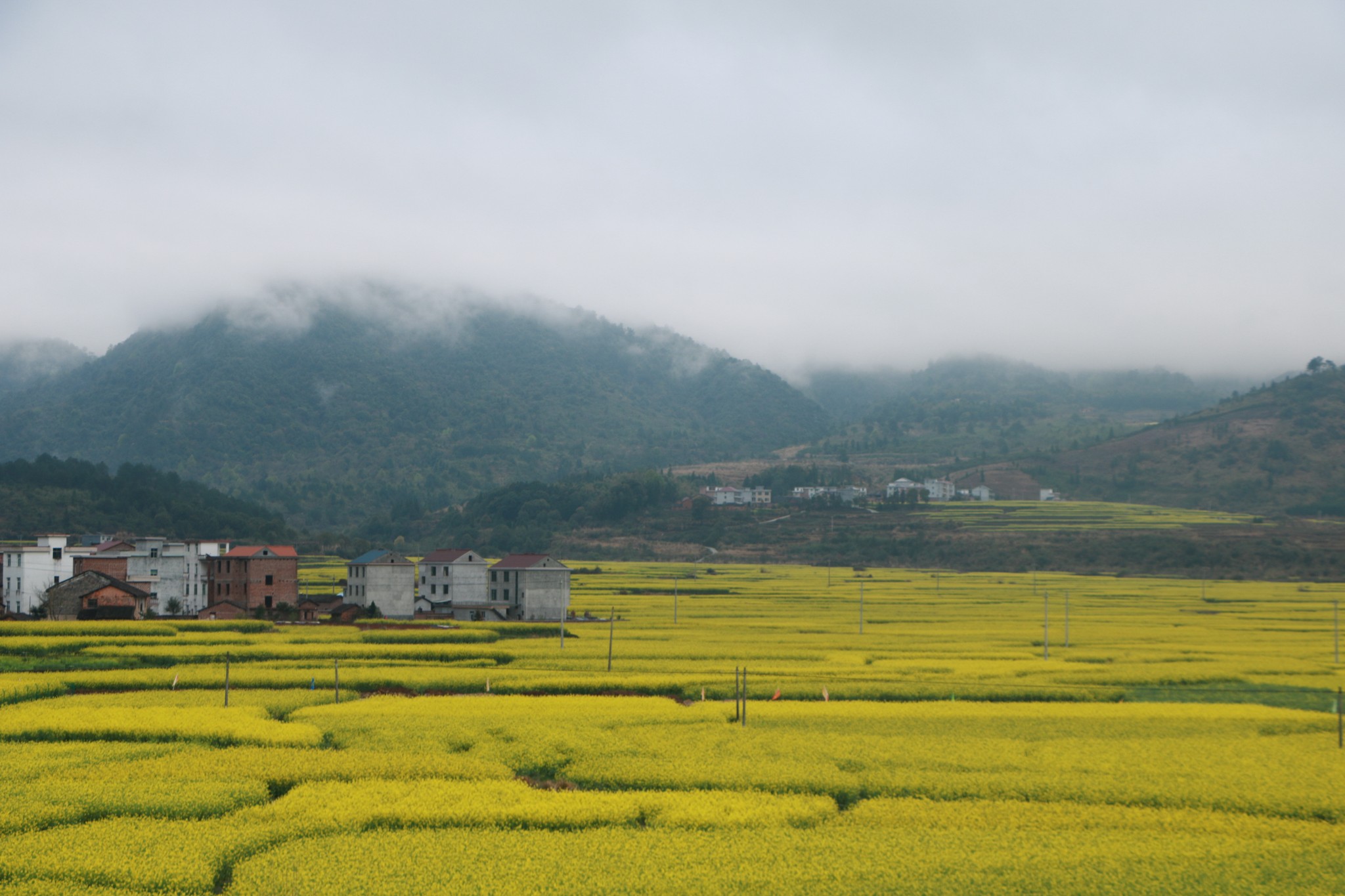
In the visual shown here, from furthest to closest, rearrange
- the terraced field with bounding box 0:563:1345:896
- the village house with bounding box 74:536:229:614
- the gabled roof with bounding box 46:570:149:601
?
the village house with bounding box 74:536:229:614 < the gabled roof with bounding box 46:570:149:601 < the terraced field with bounding box 0:563:1345:896

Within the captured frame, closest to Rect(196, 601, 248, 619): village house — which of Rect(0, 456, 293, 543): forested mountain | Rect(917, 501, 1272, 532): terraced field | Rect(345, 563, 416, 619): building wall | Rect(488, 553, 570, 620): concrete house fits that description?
Rect(345, 563, 416, 619): building wall

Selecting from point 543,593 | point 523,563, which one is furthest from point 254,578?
point 543,593

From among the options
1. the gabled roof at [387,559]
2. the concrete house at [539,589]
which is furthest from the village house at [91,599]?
the concrete house at [539,589]

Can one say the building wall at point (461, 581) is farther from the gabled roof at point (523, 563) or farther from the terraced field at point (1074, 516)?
the terraced field at point (1074, 516)

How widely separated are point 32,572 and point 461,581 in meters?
30.3

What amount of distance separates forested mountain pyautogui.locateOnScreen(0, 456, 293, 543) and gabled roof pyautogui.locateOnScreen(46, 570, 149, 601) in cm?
6714

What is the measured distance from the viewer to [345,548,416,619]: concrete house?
7344 centimetres

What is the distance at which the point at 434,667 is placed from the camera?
159 feet

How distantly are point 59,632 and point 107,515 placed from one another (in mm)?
86506

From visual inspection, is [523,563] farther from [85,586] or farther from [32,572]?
[32,572]

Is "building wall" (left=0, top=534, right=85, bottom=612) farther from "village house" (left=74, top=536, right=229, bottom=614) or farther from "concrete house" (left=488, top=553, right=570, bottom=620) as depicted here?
"concrete house" (left=488, top=553, right=570, bottom=620)

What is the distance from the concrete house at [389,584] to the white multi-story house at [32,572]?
21302mm

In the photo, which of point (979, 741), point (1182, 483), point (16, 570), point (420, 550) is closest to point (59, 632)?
point (16, 570)

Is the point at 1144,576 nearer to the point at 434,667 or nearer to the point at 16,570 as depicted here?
the point at 434,667
